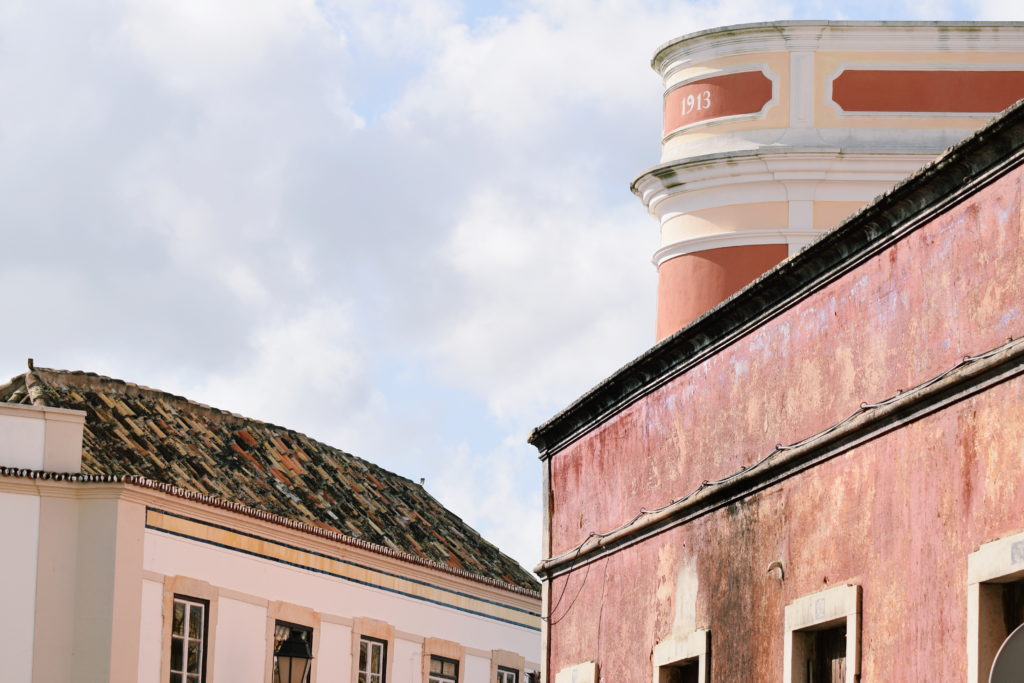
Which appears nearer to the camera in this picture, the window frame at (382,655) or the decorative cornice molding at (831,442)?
the decorative cornice molding at (831,442)

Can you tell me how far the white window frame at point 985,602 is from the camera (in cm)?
977

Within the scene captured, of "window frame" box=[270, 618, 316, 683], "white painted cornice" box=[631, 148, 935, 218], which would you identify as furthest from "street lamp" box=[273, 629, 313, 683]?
"white painted cornice" box=[631, 148, 935, 218]

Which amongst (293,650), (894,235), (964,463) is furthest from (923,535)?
(293,650)

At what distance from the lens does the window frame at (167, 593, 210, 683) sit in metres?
24.8

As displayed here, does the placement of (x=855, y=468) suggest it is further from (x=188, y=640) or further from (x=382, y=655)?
(x=382, y=655)

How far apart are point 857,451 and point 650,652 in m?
3.55

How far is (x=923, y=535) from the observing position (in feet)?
34.9

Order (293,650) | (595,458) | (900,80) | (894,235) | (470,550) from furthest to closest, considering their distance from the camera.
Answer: (470,550) < (293,650) < (900,80) < (595,458) < (894,235)

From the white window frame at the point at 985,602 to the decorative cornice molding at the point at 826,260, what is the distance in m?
1.71

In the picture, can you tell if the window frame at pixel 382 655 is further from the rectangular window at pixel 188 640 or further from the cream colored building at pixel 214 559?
the rectangular window at pixel 188 640

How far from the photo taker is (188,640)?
2519 cm

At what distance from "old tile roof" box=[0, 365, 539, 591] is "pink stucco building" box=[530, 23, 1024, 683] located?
27.6ft

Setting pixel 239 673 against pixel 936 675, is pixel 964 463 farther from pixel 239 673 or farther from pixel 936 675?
pixel 239 673

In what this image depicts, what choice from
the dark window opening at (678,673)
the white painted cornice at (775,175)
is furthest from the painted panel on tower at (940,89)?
the dark window opening at (678,673)
